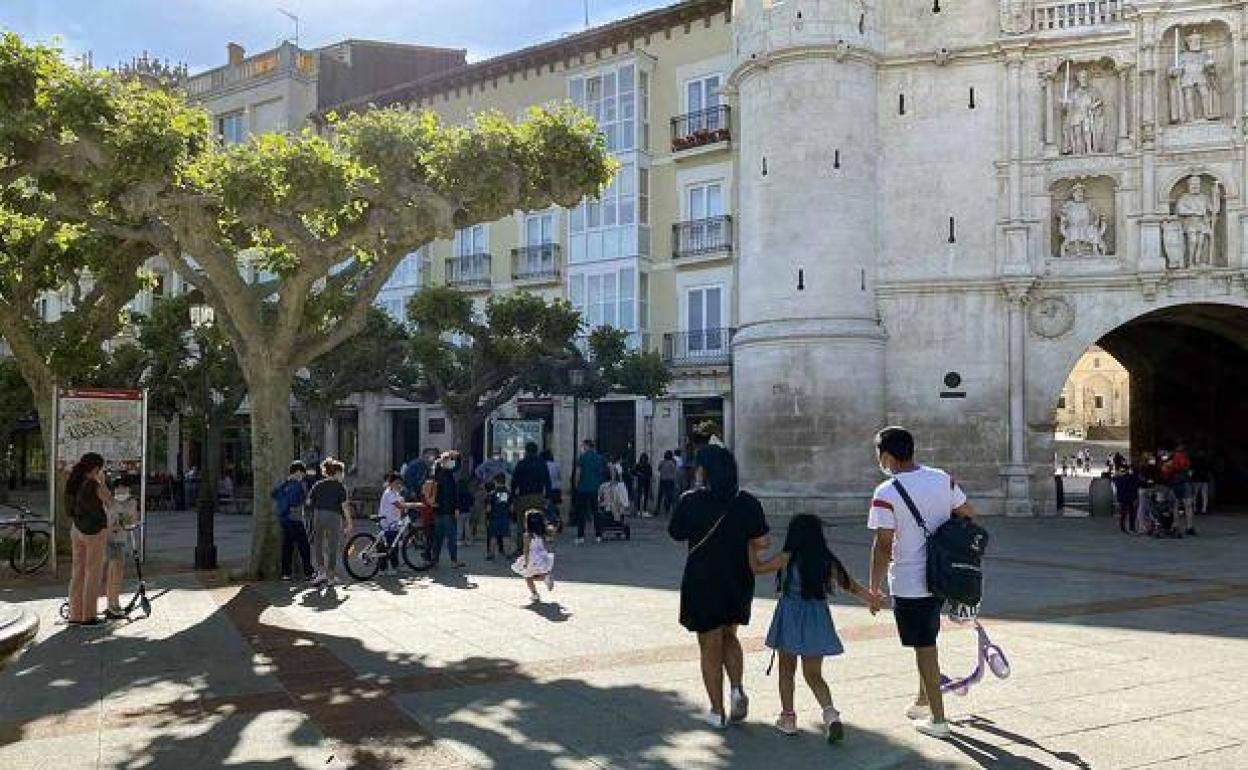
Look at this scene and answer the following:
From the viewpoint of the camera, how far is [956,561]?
5703mm

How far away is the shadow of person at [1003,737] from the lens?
5.53 meters

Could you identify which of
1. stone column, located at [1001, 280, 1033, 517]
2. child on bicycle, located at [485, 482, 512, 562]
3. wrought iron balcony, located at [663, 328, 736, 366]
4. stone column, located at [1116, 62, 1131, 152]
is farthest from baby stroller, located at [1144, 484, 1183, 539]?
wrought iron balcony, located at [663, 328, 736, 366]

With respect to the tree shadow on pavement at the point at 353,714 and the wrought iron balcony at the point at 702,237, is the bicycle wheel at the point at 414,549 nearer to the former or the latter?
the tree shadow on pavement at the point at 353,714

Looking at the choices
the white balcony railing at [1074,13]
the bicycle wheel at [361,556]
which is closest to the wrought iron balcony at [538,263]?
the white balcony railing at [1074,13]

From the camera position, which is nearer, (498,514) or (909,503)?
(909,503)

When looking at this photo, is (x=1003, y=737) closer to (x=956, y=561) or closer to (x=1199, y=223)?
(x=956, y=561)

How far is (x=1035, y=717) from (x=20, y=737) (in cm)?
605

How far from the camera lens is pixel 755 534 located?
6.00 m

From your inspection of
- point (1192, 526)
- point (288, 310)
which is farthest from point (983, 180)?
point (288, 310)

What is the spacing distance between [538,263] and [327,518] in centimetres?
2371

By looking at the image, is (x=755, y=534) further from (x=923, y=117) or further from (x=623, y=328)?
(x=623, y=328)

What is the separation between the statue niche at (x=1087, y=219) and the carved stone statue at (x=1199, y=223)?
151 centimetres

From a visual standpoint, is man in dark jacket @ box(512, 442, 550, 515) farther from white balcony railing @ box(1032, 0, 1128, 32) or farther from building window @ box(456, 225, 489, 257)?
building window @ box(456, 225, 489, 257)

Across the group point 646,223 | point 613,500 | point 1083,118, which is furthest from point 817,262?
point 646,223
